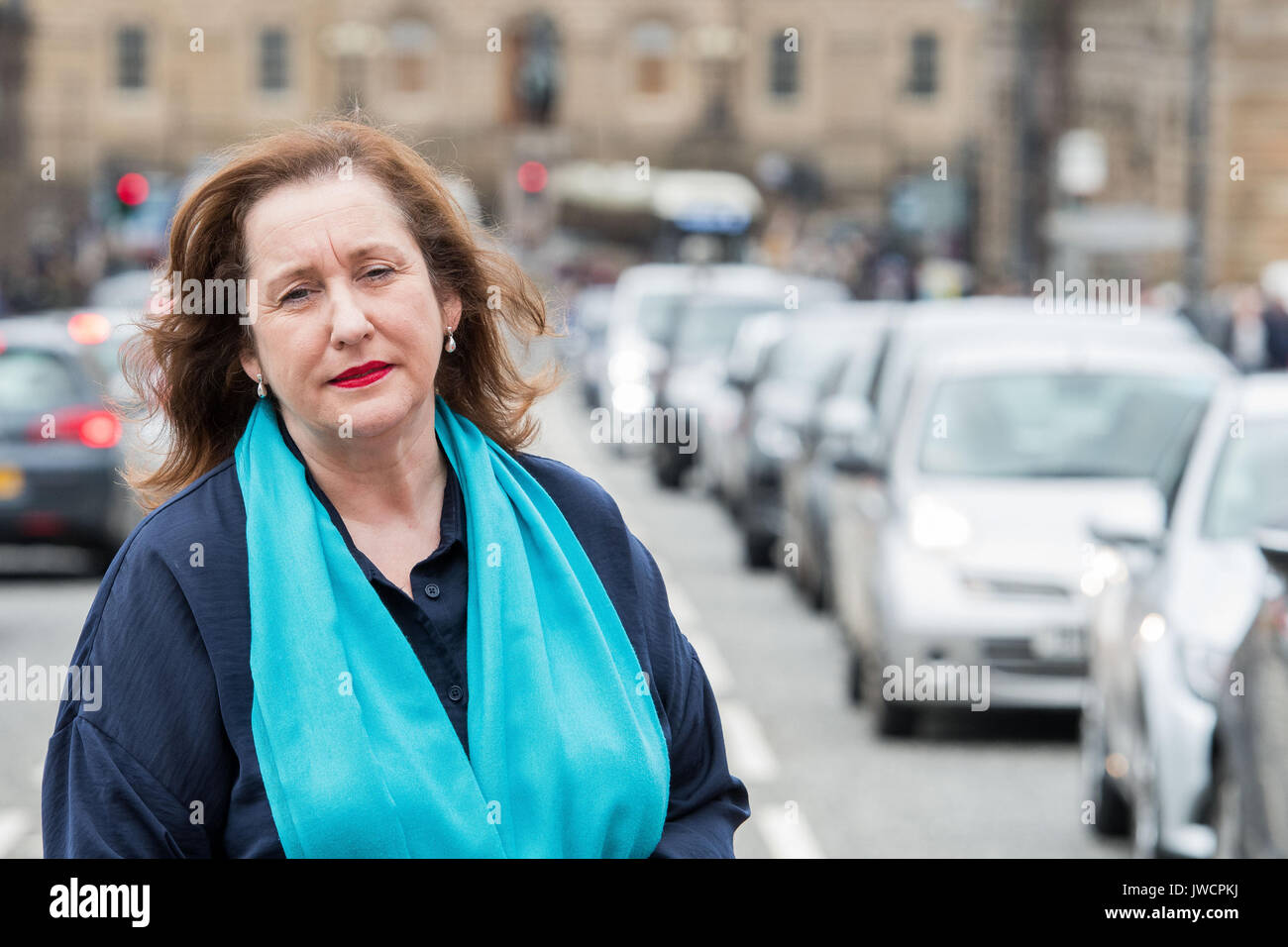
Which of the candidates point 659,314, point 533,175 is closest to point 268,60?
point 533,175

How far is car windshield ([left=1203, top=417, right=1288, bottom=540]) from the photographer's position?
8109mm

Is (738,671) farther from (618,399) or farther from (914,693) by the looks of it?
(618,399)

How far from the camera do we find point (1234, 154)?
4644cm

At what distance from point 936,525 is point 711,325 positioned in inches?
588

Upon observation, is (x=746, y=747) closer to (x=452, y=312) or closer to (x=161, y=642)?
(x=452, y=312)

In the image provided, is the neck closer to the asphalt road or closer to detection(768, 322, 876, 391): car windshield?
the asphalt road

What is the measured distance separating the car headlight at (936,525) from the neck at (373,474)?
302 inches

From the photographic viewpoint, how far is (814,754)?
33.3 ft

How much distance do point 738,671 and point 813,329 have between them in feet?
22.3

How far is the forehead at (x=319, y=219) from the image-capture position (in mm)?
3133

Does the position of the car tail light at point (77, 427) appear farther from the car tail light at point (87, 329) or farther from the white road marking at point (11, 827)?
the white road marking at point (11, 827)

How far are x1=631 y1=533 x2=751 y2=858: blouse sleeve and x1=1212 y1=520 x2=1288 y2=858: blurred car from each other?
2.54 m
